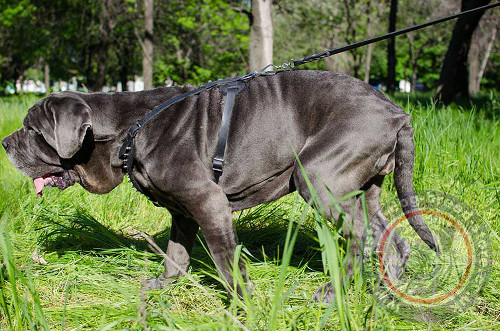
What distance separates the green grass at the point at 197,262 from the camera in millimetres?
2154

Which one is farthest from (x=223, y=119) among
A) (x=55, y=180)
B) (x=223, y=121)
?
(x=55, y=180)

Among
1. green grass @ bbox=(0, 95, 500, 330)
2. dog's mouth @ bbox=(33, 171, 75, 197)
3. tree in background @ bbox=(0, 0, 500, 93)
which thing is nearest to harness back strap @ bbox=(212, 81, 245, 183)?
green grass @ bbox=(0, 95, 500, 330)

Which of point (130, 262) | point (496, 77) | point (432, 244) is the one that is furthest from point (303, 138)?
point (496, 77)

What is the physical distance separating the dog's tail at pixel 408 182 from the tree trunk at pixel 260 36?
7264mm

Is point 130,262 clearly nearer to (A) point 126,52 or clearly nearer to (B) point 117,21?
(B) point 117,21

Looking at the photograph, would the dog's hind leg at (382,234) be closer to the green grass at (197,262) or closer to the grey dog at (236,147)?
→ the grey dog at (236,147)

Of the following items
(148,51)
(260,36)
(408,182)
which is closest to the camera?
(408,182)

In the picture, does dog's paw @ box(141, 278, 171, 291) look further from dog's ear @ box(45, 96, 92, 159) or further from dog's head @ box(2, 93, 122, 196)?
dog's ear @ box(45, 96, 92, 159)

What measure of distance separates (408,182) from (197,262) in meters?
1.75

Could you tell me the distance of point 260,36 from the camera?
9.81m

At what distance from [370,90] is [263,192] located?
90 centimetres

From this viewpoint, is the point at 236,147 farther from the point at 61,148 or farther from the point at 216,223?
the point at 61,148

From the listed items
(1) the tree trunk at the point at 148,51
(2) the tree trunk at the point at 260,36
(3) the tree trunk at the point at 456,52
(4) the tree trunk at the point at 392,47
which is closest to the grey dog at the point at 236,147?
(2) the tree trunk at the point at 260,36

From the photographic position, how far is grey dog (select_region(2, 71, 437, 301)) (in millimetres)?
2639
